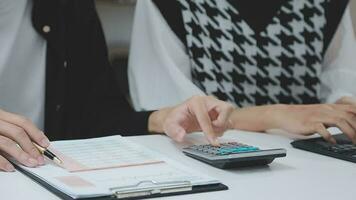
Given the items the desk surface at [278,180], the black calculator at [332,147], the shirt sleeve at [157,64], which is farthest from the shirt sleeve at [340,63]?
the desk surface at [278,180]

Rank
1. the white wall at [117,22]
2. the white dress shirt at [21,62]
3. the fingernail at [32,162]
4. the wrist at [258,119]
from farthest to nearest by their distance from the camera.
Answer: the white wall at [117,22]
the white dress shirt at [21,62]
the wrist at [258,119]
the fingernail at [32,162]

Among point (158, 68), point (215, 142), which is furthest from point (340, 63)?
point (215, 142)

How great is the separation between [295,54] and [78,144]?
0.79m

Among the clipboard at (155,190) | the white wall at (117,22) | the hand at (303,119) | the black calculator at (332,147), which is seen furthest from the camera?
the white wall at (117,22)

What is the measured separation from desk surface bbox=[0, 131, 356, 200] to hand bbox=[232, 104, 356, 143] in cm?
12

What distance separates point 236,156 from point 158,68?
0.69 metres

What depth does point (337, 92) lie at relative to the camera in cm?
146

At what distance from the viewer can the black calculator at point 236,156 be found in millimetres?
741

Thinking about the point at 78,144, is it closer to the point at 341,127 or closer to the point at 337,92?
the point at 341,127

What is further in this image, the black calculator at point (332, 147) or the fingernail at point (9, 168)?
the black calculator at point (332, 147)

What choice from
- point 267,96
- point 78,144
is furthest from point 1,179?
point 267,96

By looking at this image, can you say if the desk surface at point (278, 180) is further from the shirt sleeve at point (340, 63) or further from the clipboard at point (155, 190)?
the shirt sleeve at point (340, 63)

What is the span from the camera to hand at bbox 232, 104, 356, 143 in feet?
3.20

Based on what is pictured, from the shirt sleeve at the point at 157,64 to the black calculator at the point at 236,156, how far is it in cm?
58
